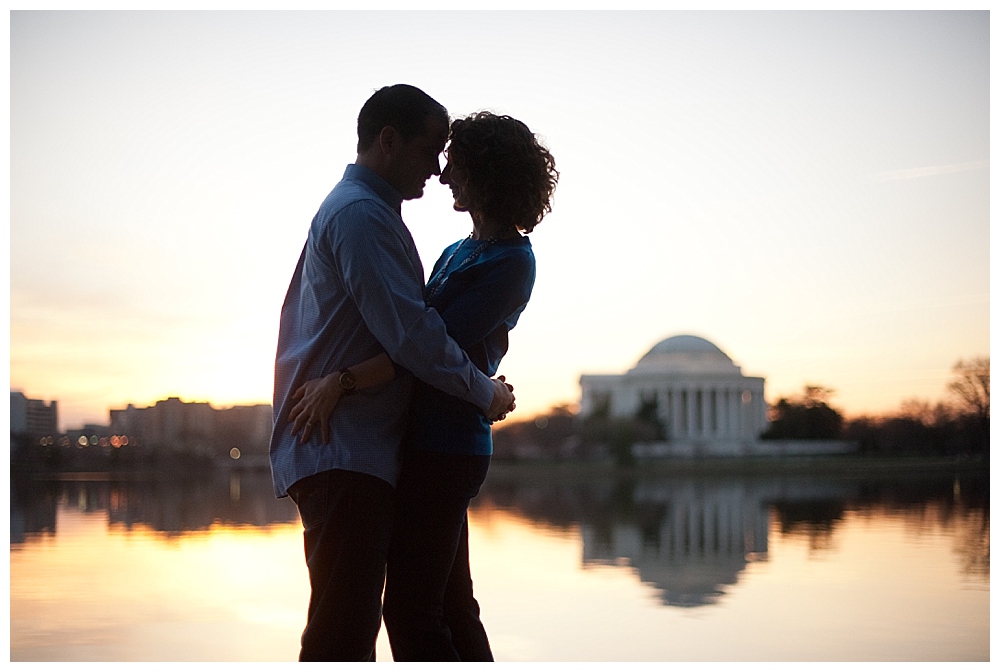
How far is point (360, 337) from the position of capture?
2.62 meters

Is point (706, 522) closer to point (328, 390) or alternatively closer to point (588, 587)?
point (588, 587)

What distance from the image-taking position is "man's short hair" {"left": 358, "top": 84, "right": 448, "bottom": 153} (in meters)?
2.68

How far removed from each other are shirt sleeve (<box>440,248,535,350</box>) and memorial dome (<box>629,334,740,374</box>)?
57.3m

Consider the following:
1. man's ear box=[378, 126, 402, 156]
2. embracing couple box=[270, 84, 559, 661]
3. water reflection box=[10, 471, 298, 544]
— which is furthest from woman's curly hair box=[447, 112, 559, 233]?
water reflection box=[10, 471, 298, 544]

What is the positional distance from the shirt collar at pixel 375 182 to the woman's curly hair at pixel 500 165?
166 millimetres

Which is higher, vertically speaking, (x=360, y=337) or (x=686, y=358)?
(x=686, y=358)

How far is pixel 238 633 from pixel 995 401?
3342 mm

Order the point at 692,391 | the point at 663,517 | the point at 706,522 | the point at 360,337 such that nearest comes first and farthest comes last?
the point at 360,337 < the point at 706,522 < the point at 663,517 < the point at 692,391

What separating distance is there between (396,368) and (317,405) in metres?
0.19

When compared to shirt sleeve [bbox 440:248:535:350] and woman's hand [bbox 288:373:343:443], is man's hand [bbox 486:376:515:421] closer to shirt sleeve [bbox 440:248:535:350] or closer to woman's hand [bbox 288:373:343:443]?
shirt sleeve [bbox 440:248:535:350]

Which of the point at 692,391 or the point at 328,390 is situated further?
the point at 692,391

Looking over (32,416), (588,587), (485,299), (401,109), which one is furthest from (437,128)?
(32,416)
